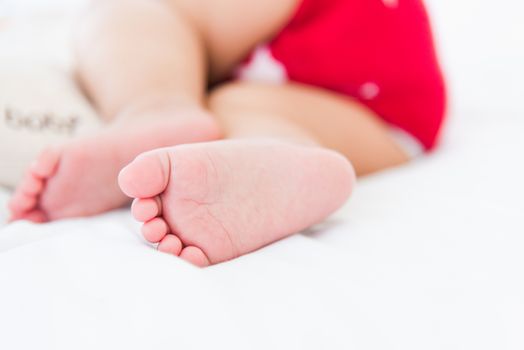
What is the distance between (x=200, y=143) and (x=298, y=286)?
15 cm

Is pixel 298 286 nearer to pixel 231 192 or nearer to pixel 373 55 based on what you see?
pixel 231 192

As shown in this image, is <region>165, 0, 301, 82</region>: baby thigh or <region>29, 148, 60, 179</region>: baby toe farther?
<region>165, 0, 301, 82</region>: baby thigh

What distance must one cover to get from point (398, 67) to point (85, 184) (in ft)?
1.48

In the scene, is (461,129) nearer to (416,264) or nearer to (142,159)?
(416,264)

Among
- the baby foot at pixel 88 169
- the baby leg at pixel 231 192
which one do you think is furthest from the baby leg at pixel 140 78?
the baby leg at pixel 231 192

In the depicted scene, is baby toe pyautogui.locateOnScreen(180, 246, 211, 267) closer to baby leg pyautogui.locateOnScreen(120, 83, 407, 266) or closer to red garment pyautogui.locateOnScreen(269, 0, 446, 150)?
baby leg pyautogui.locateOnScreen(120, 83, 407, 266)

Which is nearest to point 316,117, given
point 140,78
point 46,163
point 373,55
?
point 373,55

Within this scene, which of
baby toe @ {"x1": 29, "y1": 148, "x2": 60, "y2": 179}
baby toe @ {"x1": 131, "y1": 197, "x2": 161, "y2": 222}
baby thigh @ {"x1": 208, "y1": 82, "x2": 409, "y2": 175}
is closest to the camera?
baby toe @ {"x1": 131, "y1": 197, "x2": 161, "y2": 222}

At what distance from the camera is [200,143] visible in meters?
0.47

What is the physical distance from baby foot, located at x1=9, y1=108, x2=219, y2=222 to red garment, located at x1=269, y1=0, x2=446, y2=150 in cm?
25

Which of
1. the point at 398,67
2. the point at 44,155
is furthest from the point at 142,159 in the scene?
the point at 398,67

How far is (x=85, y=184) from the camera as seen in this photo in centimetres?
58

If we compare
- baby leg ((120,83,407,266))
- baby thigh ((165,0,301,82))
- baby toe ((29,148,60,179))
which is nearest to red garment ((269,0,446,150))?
baby thigh ((165,0,301,82))

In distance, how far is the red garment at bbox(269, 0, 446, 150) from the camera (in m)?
0.78
